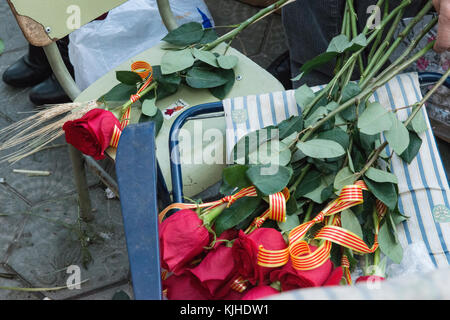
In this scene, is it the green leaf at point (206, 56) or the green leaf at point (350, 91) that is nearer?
the green leaf at point (350, 91)

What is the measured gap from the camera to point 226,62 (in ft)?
3.74

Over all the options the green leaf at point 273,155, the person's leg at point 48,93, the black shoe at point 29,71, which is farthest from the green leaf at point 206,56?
the black shoe at point 29,71

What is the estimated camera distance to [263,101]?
1.00 meters

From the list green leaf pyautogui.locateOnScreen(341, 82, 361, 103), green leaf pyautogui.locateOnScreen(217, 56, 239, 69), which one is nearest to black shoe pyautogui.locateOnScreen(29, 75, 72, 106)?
green leaf pyautogui.locateOnScreen(217, 56, 239, 69)

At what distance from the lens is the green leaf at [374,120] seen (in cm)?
76

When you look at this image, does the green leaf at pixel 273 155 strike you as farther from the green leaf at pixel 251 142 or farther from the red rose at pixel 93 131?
the red rose at pixel 93 131

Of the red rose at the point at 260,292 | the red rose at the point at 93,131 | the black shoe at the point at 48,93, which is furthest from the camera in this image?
the black shoe at the point at 48,93

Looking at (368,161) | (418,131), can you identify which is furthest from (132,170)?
(418,131)

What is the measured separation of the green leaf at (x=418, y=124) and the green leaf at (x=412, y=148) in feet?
0.04

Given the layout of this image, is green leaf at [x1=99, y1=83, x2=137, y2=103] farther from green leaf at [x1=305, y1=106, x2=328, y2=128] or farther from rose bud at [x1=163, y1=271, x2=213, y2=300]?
rose bud at [x1=163, y1=271, x2=213, y2=300]

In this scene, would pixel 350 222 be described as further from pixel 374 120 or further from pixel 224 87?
pixel 224 87

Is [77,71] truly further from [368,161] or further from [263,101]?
[368,161]

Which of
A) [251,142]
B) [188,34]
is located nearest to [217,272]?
[251,142]
